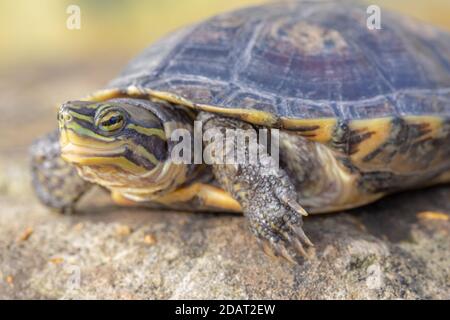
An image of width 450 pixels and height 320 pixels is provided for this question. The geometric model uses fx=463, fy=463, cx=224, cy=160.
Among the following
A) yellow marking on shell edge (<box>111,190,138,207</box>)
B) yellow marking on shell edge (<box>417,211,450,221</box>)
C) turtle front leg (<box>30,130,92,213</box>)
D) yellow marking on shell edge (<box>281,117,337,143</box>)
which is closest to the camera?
yellow marking on shell edge (<box>281,117,337,143</box>)

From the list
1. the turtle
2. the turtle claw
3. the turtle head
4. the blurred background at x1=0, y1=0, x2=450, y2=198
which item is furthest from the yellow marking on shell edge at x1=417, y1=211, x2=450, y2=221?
the blurred background at x1=0, y1=0, x2=450, y2=198

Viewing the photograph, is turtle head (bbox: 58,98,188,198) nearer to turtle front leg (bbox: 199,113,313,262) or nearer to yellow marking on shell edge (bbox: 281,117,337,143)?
turtle front leg (bbox: 199,113,313,262)

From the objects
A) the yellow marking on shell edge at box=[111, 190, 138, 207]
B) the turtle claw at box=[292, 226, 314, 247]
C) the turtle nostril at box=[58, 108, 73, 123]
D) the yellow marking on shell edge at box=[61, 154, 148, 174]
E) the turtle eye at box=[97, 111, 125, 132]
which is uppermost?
the turtle nostril at box=[58, 108, 73, 123]

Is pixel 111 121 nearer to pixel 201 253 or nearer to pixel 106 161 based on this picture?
pixel 106 161

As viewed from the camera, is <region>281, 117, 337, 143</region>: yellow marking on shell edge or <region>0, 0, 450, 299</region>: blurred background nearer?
<region>0, 0, 450, 299</region>: blurred background

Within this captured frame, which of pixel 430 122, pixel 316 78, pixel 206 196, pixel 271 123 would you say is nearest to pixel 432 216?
pixel 430 122

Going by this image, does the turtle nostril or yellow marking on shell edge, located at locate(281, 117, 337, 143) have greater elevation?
the turtle nostril

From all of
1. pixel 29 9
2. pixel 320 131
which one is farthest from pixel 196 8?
pixel 320 131

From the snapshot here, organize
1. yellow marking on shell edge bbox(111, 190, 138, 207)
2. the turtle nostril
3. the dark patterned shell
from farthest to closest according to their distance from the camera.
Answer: yellow marking on shell edge bbox(111, 190, 138, 207) → the dark patterned shell → the turtle nostril
